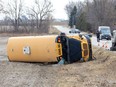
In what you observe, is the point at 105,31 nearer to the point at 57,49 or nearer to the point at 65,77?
the point at 57,49

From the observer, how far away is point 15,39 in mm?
21203

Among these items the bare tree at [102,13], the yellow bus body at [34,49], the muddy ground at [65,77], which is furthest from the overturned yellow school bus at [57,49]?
the bare tree at [102,13]

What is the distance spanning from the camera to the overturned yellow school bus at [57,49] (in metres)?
19.1

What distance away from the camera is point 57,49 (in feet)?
62.5

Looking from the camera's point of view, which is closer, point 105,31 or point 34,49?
point 34,49

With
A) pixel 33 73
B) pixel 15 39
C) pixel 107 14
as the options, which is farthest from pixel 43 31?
pixel 33 73

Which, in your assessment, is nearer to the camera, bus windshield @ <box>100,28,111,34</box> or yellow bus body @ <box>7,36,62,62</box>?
yellow bus body @ <box>7,36,62,62</box>

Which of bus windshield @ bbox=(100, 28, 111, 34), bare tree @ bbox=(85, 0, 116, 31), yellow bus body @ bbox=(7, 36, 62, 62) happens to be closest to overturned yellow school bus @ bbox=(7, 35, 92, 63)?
yellow bus body @ bbox=(7, 36, 62, 62)

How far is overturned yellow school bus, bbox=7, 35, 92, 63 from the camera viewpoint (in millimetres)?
19125

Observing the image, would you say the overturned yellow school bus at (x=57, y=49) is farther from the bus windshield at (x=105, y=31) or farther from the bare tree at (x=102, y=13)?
the bare tree at (x=102, y=13)

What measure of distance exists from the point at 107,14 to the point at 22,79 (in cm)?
6479

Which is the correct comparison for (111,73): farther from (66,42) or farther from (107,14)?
(107,14)

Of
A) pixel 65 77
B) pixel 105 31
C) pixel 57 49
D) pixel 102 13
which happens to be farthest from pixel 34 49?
pixel 102 13

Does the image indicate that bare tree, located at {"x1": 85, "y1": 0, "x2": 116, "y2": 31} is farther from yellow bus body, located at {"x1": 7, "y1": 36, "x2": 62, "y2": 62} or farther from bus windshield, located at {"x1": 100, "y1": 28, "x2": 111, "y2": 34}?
yellow bus body, located at {"x1": 7, "y1": 36, "x2": 62, "y2": 62}
